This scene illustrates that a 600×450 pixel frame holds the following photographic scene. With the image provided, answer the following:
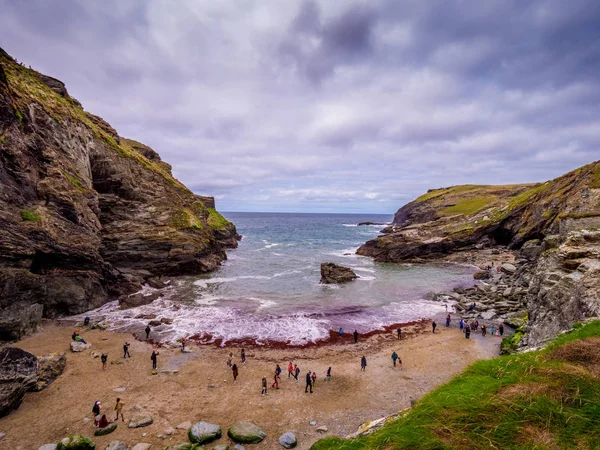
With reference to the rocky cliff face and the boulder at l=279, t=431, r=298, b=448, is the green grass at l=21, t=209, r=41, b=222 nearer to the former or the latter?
the rocky cliff face

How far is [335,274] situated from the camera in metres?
54.1

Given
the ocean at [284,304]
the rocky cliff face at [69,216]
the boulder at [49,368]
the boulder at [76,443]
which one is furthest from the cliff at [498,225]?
the boulder at [49,368]

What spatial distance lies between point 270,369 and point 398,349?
1265cm

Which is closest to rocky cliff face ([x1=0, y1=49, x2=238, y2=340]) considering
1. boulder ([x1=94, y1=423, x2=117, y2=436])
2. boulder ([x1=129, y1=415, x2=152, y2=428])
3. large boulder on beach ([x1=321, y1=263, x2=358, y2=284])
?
boulder ([x1=94, y1=423, x2=117, y2=436])

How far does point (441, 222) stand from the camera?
8856cm

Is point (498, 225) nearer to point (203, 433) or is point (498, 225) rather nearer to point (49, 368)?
point (203, 433)

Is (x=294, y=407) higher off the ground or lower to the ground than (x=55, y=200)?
lower

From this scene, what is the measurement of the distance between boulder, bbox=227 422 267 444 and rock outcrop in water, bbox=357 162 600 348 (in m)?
17.1

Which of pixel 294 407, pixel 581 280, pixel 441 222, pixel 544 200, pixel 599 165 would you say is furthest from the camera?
pixel 441 222

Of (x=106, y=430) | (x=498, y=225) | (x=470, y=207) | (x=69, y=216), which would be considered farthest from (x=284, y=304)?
(x=470, y=207)

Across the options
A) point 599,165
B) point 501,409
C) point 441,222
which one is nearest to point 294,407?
point 501,409

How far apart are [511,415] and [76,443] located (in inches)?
767

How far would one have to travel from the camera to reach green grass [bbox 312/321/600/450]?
582 cm

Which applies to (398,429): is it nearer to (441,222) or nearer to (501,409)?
(501,409)
